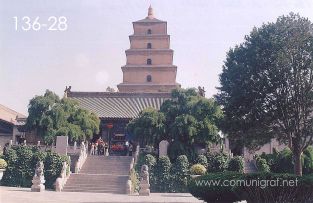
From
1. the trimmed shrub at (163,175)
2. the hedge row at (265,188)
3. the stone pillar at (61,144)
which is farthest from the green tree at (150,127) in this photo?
the hedge row at (265,188)

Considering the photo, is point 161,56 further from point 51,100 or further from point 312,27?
point 312,27

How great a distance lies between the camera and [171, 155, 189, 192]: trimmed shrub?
2462cm

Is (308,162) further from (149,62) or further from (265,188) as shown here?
(149,62)

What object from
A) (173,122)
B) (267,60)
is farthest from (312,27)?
(173,122)

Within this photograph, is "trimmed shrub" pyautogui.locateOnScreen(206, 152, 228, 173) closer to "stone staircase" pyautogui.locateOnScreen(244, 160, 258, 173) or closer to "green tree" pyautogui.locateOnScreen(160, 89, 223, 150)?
"green tree" pyautogui.locateOnScreen(160, 89, 223, 150)

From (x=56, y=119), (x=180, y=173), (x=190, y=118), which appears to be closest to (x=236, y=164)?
(x=180, y=173)

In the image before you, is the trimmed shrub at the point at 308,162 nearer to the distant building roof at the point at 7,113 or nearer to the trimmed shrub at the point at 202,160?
the trimmed shrub at the point at 202,160

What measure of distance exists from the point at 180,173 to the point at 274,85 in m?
11.1

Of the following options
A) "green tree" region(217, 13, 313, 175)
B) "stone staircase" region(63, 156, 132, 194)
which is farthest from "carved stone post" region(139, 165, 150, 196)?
"green tree" region(217, 13, 313, 175)

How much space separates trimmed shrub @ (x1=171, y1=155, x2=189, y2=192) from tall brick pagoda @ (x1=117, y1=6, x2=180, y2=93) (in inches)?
659

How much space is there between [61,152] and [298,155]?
1614 centimetres

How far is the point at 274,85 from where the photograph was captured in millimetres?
15438

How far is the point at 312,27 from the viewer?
15969 mm

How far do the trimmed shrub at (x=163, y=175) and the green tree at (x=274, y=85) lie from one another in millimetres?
8755
